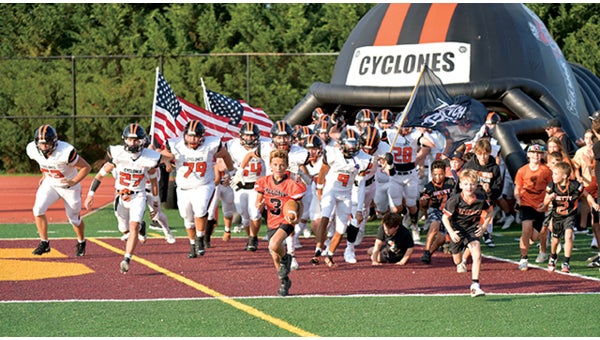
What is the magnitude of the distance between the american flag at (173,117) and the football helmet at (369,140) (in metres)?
5.19

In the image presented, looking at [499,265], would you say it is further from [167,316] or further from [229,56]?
[229,56]

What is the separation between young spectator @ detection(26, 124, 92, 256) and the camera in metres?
12.1

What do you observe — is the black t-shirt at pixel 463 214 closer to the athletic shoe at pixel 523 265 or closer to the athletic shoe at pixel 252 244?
the athletic shoe at pixel 523 265

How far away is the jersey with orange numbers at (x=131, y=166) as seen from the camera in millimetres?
11727

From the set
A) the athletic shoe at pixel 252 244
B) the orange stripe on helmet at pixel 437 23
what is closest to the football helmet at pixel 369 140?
the athletic shoe at pixel 252 244

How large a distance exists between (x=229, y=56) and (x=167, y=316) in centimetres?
2083

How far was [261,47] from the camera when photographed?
31.0m

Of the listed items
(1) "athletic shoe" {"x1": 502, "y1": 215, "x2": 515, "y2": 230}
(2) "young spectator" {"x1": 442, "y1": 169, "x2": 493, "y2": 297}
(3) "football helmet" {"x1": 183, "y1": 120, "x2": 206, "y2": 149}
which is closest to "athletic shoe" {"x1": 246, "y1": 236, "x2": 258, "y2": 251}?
(3) "football helmet" {"x1": 183, "y1": 120, "x2": 206, "y2": 149}

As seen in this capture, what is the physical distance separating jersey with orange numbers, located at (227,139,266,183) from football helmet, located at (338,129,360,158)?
1735 mm

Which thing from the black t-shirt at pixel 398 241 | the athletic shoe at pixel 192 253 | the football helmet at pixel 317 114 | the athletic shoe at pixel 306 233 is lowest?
the athletic shoe at pixel 306 233

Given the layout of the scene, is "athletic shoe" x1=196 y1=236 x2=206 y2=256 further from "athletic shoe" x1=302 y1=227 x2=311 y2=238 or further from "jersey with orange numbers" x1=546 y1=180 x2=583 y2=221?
"jersey with orange numbers" x1=546 y1=180 x2=583 y2=221

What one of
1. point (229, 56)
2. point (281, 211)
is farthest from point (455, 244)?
point (229, 56)

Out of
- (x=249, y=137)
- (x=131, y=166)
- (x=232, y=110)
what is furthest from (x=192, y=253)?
(x=232, y=110)

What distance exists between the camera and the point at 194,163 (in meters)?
12.5
